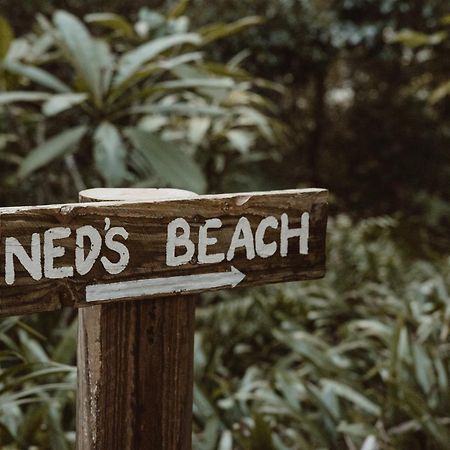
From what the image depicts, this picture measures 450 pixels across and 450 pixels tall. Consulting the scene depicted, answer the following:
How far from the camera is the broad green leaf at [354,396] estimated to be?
6.15 feet

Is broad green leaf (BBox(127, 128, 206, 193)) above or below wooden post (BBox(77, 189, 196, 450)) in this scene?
above

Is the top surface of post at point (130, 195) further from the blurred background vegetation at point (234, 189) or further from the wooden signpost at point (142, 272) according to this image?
the blurred background vegetation at point (234, 189)

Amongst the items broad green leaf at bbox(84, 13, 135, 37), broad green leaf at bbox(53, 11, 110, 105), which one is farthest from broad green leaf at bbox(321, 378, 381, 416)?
broad green leaf at bbox(84, 13, 135, 37)

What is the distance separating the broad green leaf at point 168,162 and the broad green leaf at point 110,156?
0.08 metres

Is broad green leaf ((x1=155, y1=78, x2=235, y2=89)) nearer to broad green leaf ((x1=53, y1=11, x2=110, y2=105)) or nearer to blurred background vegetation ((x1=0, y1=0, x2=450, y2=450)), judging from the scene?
blurred background vegetation ((x1=0, y1=0, x2=450, y2=450))

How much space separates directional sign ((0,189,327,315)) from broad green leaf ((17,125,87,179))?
1.26 meters

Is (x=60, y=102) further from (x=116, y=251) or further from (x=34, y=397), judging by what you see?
(x=116, y=251)

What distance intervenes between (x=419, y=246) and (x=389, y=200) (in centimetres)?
303

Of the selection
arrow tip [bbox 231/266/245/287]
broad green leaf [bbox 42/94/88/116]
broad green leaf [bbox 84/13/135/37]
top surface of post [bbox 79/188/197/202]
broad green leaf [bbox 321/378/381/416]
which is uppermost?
broad green leaf [bbox 84/13/135/37]

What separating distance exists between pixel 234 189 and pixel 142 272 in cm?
335

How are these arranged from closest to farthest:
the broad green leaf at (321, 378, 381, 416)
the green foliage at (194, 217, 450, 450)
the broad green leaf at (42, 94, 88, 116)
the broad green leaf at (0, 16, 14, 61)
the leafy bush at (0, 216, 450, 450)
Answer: the leafy bush at (0, 216, 450, 450) < the green foliage at (194, 217, 450, 450) < the broad green leaf at (321, 378, 381, 416) < the broad green leaf at (42, 94, 88, 116) < the broad green leaf at (0, 16, 14, 61)

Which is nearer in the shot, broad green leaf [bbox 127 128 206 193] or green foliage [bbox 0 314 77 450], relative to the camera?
green foliage [bbox 0 314 77 450]

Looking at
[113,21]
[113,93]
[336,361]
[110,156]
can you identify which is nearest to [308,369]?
[336,361]

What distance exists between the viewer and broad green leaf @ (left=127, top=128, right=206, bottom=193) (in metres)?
2.12
